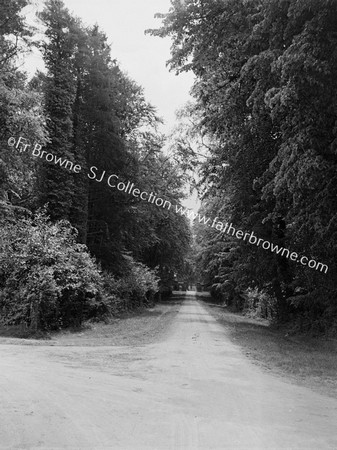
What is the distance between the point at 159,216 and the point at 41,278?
814 inches

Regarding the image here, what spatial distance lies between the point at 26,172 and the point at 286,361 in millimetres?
15675

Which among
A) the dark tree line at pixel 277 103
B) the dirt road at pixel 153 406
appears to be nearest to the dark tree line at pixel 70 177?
the dirt road at pixel 153 406

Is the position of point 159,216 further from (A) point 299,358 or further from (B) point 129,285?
(A) point 299,358

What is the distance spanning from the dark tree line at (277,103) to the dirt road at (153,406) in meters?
5.06

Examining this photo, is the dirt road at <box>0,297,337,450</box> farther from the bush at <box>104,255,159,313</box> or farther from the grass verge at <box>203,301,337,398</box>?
the bush at <box>104,255,159,313</box>

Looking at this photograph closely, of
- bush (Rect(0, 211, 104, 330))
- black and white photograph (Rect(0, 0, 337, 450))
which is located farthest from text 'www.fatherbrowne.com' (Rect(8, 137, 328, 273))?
bush (Rect(0, 211, 104, 330))

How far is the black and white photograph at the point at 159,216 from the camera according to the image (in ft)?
20.8

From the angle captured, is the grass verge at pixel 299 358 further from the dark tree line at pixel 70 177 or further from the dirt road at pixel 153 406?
the dark tree line at pixel 70 177

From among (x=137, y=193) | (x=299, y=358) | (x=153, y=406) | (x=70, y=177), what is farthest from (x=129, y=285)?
(x=153, y=406)

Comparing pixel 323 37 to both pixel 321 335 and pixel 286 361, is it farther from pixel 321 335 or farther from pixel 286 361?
pixel 321 335

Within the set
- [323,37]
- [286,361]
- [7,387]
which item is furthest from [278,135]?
[7,387]

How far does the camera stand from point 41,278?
16.2 meters

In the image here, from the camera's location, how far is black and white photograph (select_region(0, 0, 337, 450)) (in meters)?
6.33

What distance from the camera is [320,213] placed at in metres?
12.4
